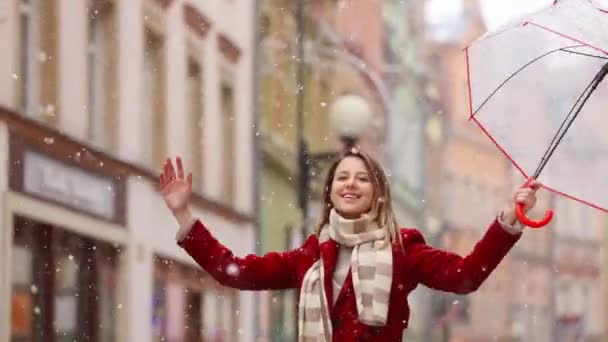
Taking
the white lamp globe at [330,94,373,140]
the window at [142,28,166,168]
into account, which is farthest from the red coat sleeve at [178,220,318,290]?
the window at [142,28,166,168]

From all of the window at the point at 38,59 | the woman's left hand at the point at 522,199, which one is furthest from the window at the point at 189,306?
the woman's left hand at the point at 522,199

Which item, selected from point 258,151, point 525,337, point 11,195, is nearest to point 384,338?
point 11,195

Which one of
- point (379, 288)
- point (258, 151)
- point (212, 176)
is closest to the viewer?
point (379, 288)

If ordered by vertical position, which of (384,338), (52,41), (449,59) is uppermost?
(449,59)

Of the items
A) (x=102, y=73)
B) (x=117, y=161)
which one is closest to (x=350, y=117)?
(x=117, y=161)

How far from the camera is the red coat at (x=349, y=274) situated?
15.4 ft

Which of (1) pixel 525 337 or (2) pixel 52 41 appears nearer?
(2) pixel 52 41

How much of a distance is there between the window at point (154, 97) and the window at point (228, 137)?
271 centimetres

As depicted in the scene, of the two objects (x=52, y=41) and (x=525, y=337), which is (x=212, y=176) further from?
(x=525, y=337)

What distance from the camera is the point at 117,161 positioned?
1388 cm

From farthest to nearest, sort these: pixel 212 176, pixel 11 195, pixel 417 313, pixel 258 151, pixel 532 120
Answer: pixel 417 313, pixel 258 151, pixel 212 176, pixel 11 195, pixel 532 120

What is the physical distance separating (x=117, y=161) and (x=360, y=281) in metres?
9.34

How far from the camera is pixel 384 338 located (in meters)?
4.75

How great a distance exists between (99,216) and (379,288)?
874 centimetres
